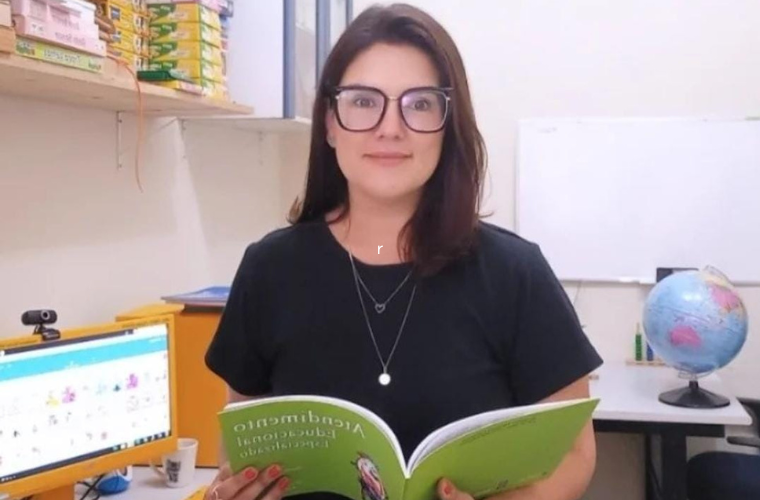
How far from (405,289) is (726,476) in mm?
1990

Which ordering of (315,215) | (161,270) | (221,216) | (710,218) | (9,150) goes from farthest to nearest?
(710,218) → (221,216) → (161,270) → (9,150) → (315,215)

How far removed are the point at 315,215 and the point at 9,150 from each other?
834 mm

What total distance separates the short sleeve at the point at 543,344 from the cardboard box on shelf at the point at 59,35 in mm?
885

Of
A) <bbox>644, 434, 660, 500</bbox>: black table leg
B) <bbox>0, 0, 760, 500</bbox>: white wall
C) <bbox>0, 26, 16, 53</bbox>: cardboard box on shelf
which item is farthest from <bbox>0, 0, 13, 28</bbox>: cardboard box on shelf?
<bbox>644, 434, 660, 500</bbox>: black table leg

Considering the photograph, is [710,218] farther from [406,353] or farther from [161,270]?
[406,353]

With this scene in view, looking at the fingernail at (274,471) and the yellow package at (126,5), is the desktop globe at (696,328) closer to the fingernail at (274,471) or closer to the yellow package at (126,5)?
the yellow package at (126,5)

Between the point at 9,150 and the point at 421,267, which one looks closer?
the point at 421,267

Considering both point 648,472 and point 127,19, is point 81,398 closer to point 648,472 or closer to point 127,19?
point 127,19

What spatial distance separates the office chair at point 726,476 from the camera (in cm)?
264

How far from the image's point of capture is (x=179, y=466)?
1.86 meters

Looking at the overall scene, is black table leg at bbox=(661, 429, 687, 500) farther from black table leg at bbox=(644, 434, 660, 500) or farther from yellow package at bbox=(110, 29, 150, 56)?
yellow package at bbox=(110, 29, 150, 56)

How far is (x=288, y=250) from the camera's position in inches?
48.6

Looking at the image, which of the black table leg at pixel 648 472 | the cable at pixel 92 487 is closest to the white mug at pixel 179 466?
the cable at pixel 92 487

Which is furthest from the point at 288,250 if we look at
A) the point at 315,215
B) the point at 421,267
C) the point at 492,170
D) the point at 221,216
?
the point at 492,170
